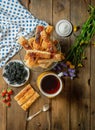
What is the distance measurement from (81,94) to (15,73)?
0.79ft

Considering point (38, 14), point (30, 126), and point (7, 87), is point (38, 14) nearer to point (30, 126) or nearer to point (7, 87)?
point (7, 87)

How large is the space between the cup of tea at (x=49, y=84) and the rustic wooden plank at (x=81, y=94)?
0.07 metres

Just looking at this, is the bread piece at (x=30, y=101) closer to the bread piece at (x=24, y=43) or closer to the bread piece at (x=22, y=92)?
the bread piece at (x=22, y=92)

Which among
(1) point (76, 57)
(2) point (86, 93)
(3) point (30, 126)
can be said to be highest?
(1) point (76, 57)

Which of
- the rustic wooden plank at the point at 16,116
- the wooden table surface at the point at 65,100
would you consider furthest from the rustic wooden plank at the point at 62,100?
the rustic wooden plank at the point at 16,116

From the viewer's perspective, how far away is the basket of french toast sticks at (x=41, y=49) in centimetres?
107

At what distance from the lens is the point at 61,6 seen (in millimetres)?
1221

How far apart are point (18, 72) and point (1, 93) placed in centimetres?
10

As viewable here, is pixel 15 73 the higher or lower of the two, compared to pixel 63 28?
lower

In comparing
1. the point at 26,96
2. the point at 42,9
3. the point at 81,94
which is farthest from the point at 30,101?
the point at 42,9

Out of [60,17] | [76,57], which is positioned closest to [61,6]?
[60,17]

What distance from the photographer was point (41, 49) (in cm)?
109

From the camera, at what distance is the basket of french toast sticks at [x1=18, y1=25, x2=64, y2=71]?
1.07 metres

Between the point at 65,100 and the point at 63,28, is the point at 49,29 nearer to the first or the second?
the point at 63,28
